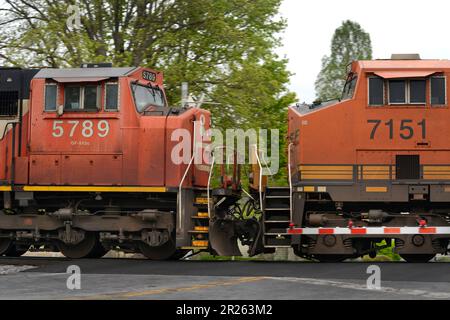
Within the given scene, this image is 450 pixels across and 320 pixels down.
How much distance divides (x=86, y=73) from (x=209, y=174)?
3753mm

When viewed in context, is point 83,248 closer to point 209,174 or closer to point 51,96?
point 209,174

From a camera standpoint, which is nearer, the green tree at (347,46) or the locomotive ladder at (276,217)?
the locomotive ladder at (276,217)

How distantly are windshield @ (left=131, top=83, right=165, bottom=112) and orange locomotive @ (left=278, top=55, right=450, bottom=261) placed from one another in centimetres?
372

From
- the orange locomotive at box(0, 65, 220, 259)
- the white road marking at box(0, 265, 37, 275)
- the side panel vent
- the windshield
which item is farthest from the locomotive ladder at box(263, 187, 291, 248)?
the side panel vent

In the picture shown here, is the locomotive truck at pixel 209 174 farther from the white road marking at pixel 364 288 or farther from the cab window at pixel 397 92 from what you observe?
the white road marking at pixel 364 288

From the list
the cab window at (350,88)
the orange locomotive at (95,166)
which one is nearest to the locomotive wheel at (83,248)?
the orange locomotive at (95,166)

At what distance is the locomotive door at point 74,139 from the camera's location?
53.0 feet

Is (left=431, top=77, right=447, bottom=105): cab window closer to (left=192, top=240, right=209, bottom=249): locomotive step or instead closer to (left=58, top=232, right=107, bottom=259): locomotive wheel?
(left=192, top=240, right=209, bottom=249): locomotive step

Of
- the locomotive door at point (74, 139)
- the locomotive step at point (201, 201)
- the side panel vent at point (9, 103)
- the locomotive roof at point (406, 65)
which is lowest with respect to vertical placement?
the locomotive step at point (201, 201)

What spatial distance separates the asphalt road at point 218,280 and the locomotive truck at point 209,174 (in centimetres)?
95

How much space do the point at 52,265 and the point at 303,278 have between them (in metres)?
5.69

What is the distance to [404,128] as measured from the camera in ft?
50.9

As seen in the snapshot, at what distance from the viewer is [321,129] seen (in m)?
15.7

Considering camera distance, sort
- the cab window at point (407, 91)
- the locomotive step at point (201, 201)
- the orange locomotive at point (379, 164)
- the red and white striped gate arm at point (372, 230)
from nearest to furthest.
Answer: the red and white striped gate arm at point (372, 230)
the orange locomotive at point (379, 164)
the cab window at point (407, 91)
the locomotive step at point (201, 201)
